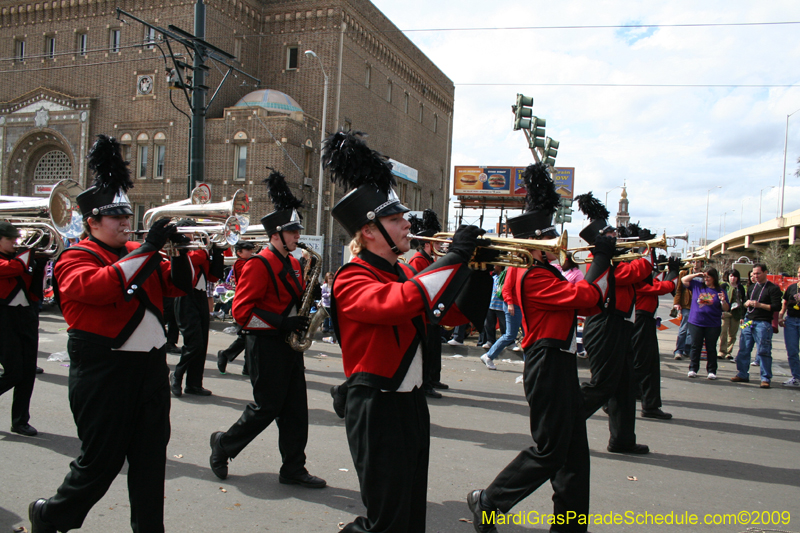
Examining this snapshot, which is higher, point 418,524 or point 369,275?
→ point 369,275

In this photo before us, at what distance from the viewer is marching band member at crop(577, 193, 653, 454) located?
207 inches

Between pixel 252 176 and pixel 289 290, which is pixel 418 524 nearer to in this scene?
pixel 289 290

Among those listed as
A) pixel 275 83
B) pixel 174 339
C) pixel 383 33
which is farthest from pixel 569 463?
pixel 383 33

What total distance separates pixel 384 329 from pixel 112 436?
169 cm

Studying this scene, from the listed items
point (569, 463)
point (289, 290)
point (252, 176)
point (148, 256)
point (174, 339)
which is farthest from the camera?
point (252, 176)

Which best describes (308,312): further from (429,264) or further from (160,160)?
(160,160)

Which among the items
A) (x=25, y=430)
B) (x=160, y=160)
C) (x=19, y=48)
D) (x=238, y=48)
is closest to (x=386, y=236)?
(x=25, y=430)

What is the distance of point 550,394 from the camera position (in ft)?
12.1

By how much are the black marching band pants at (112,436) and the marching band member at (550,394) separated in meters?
2.01

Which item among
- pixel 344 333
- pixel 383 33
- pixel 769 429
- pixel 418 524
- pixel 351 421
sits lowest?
pixel 769 429

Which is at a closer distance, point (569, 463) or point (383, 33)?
point (569, 463)

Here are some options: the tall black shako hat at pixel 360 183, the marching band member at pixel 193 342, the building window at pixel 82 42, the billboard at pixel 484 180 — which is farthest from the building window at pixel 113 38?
the tall black shako hat at pixel 360 183

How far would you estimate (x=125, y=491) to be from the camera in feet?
14.1

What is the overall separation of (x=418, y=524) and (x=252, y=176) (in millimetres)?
25988
